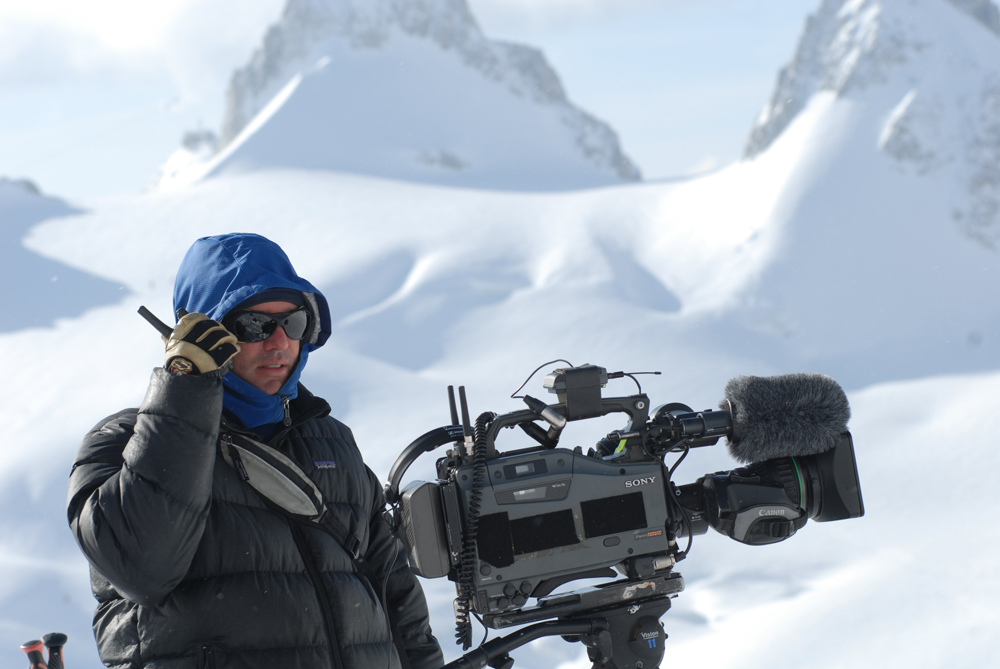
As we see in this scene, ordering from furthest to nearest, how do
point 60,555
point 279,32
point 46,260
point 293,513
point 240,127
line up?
point 240,127 → point 279,32 → point 46,260 → point 60,555 → point 293,513

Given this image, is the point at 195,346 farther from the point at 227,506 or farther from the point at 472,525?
the point at 472,525

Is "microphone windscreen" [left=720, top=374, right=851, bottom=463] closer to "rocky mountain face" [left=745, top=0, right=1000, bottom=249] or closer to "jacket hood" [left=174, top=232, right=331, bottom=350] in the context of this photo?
"jacket hood" [left=174, top=232, right=331, bottom=350]

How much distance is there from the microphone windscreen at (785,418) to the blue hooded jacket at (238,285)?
917 millimetres

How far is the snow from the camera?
22.7 feet

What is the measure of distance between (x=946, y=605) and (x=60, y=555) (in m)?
7.22

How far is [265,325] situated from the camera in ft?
5.41

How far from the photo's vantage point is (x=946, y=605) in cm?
640

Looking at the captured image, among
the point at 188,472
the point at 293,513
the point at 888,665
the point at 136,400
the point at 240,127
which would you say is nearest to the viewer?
the point at 188,472

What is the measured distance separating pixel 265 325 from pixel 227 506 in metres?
0.34


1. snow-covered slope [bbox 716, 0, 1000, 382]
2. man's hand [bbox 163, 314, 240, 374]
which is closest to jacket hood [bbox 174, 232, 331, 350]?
man's hand [bbox 163, 314, 240, 374]

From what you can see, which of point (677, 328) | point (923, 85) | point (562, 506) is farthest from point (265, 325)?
point (923, 85)

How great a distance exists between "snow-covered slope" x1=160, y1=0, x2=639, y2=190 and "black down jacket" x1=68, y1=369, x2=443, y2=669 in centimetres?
2979

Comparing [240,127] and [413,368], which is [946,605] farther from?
[240,127]

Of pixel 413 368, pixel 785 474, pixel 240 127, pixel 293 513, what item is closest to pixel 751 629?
pixel 785 474
